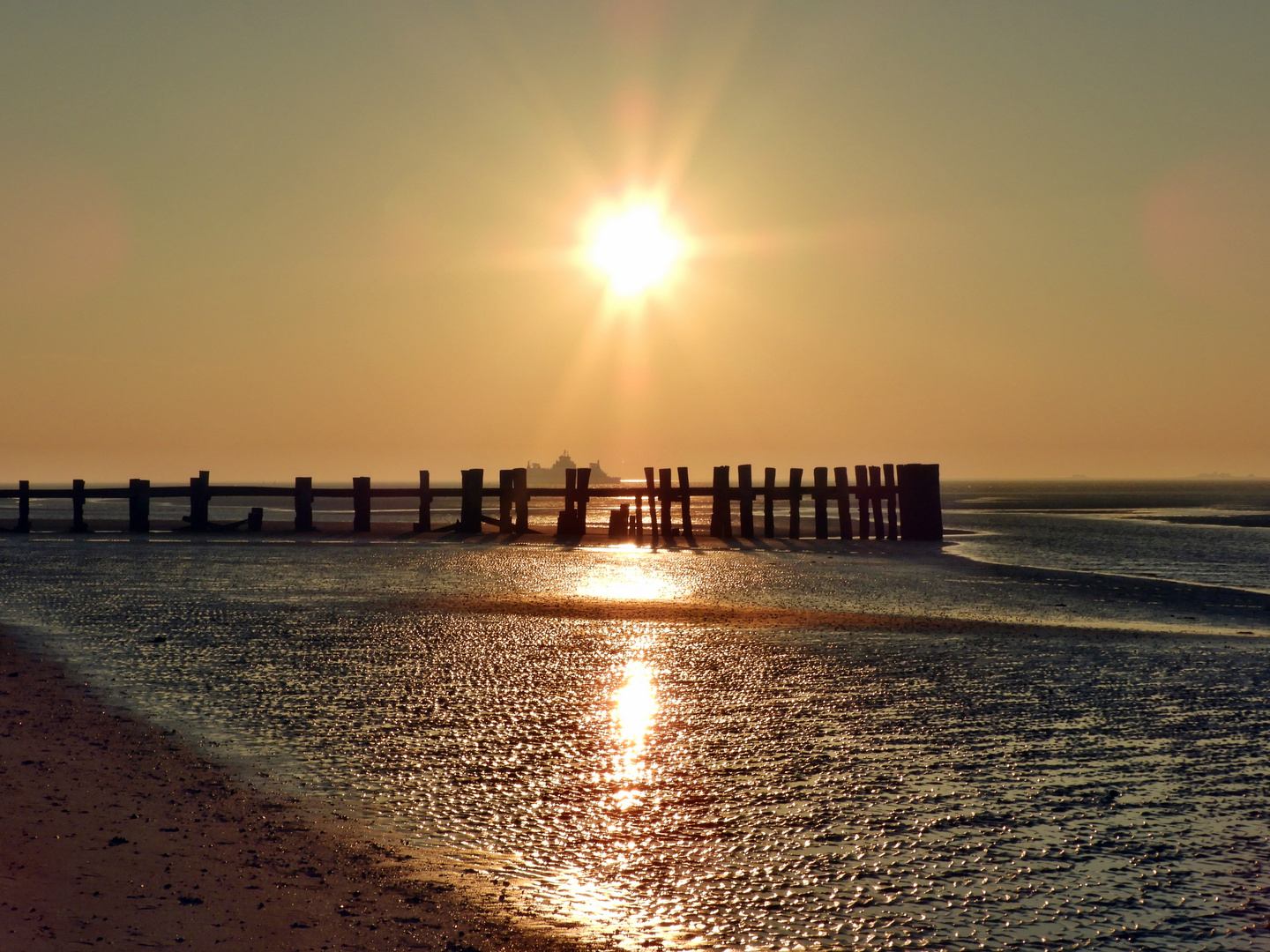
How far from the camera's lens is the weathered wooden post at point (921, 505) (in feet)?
89.4

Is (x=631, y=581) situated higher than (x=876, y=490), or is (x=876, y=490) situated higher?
(x=876, y=490)

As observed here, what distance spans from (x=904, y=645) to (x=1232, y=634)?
3935 mm

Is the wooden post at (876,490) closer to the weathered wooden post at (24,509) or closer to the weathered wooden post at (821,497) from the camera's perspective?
the weathered wooden post at (821,497)

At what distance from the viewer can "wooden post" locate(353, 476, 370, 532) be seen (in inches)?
1131

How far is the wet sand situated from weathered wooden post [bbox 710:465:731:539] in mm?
22512

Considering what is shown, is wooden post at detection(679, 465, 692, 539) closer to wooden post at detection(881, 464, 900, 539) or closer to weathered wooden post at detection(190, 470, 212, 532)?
wooden post at detection(881, 464, 900, 539)

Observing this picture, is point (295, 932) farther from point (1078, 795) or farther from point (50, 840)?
point (1078, 795)

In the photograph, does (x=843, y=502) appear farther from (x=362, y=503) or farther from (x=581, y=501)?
(x=362, y=503)

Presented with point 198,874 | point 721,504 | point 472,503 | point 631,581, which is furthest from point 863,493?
point 198,874

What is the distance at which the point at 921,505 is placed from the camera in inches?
1078

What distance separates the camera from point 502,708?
7.52m

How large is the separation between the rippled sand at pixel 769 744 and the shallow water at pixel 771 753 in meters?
→ 0.02

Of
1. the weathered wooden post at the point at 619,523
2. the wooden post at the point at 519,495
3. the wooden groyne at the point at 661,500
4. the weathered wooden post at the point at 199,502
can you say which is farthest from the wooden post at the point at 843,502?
the weathered wooden post at the point at 199,502

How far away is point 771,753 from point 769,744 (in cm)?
21
